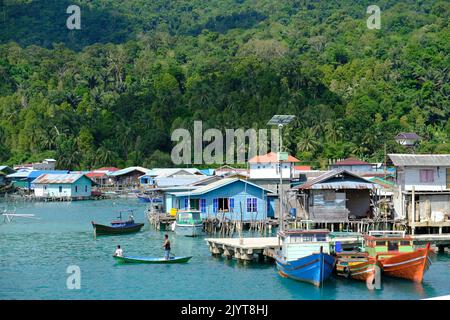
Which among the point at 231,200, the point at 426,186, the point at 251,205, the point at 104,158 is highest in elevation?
the point at 104,158

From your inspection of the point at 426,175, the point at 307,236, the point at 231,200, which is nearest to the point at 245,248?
the point at 307,236

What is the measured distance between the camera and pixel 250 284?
1026 inches

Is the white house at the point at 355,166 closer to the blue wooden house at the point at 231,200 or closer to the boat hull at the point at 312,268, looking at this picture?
the blue wooden house at the point at 231,200

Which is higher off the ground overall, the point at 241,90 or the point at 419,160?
the point at 241,90

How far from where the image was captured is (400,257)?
25719mm

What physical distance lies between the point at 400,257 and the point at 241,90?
9072cm

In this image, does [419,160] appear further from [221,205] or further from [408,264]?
[408,264]

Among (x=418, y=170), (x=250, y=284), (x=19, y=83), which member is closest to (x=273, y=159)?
(x=418, y=170)

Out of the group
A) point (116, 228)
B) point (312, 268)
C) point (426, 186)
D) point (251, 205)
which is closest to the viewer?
point (312, 268)

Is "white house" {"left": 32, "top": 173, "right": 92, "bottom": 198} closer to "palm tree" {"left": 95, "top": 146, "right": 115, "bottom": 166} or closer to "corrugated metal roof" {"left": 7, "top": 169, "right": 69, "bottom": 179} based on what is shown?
"corrugated metal roof" {"left": 7, "top": 169, "right": 69, "bottom": 179}

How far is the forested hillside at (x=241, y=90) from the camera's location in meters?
96.2

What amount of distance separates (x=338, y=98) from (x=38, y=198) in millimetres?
46936

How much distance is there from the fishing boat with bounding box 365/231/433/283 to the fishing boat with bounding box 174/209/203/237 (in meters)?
15.2

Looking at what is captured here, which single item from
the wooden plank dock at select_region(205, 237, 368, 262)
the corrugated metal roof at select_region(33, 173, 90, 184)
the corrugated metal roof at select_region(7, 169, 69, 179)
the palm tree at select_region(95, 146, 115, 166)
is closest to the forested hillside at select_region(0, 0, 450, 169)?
the palm tree at select_region(95, 146, 115, 166)
